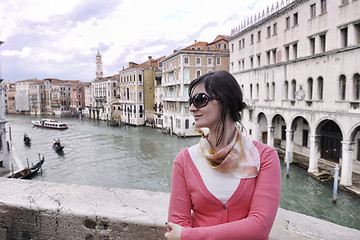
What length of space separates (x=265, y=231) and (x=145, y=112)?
40.5 meters

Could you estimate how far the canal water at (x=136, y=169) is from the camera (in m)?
10.5

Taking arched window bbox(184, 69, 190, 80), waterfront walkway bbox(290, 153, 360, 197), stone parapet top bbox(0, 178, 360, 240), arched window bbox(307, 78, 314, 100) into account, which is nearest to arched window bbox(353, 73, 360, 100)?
arched window bbox(307, 78, 314, 100)

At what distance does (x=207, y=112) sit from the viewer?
1.31 meters

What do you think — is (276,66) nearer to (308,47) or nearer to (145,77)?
(308,47)

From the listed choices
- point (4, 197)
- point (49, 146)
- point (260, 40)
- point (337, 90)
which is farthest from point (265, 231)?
point (49, 146)

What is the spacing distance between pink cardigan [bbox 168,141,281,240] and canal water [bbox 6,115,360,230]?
9.96 meters

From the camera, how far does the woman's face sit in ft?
4.25

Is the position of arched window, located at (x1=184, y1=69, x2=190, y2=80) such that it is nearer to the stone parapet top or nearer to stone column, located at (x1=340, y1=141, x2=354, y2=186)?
stone column, located at (x1=340, y1=141, x2=354, y2=186)

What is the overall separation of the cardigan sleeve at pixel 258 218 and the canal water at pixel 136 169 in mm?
9946

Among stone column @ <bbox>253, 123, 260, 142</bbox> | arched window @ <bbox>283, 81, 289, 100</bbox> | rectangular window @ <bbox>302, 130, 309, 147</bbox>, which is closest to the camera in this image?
arched window @ <bbox>283, 81, 289, 100</bbox>

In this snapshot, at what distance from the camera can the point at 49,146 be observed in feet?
85.7

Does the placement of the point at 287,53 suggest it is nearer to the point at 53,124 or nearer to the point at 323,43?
the point at 323,43

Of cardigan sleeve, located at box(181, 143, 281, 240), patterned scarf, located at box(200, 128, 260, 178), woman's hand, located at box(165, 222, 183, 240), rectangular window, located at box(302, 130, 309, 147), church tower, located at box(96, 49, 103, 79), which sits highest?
church tower, located at box(96, 49, 103, 79)

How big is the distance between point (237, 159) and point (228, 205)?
209mm
